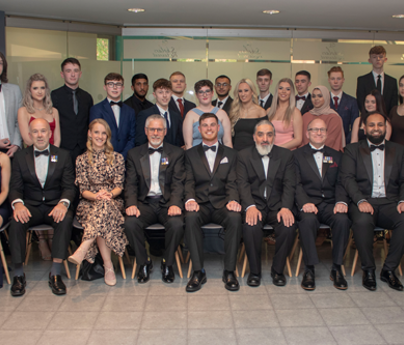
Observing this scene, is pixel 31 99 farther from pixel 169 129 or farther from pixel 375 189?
pixel 375 189

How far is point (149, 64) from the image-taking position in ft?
25.8

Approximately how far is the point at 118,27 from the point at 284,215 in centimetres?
500

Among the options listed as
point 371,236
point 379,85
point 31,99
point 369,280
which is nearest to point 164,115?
point 31,99

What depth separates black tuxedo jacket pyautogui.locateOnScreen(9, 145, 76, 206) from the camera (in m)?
4.46

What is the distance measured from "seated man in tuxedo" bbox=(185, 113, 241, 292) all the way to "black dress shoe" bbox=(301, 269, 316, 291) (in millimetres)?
675

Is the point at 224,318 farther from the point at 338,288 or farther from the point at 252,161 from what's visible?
the point at 252,161

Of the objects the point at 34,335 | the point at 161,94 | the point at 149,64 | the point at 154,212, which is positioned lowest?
the point at 34,335

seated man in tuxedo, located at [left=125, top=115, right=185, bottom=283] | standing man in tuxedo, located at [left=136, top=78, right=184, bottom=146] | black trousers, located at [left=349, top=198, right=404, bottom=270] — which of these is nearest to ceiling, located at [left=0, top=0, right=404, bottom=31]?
standing man in tuxedo, located at [left=136, top=78, right=184, bottom=146]

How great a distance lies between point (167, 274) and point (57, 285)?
1032 mm

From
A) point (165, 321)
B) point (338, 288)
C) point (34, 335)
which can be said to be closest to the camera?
point (34, 335)

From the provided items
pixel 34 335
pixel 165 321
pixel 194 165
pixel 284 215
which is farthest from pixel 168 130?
pixel 34 335

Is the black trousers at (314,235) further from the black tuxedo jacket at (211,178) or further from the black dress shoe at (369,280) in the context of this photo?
the black tuxedo jacket at (211,178)

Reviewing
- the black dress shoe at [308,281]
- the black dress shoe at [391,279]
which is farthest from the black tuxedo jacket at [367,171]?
the black dress shoe at [308,281]

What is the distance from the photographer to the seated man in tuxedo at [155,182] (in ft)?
14.5
